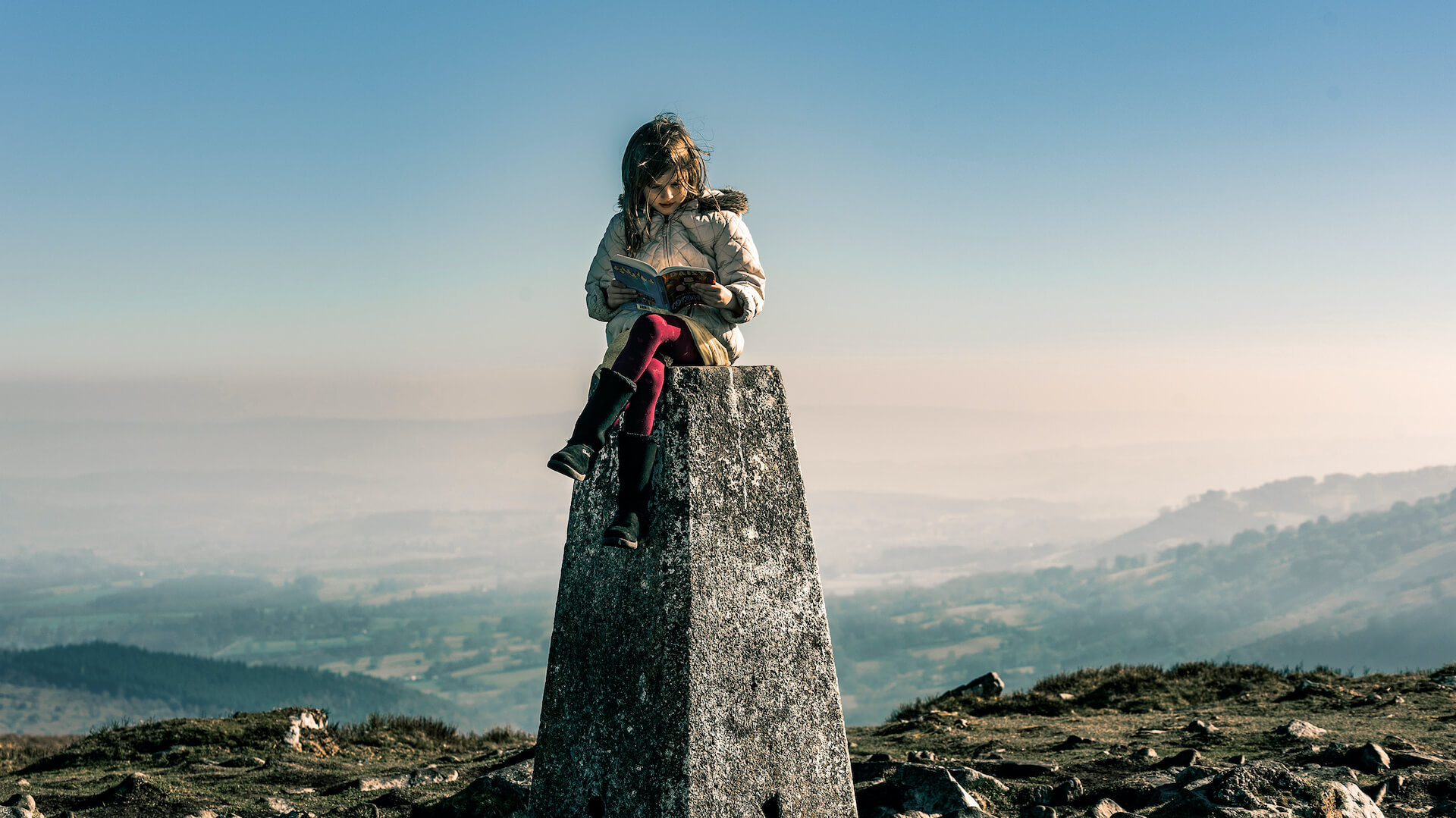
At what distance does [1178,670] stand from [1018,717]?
4.38 metres

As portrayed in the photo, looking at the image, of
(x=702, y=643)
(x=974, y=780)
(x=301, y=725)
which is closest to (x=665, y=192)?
(x=702, y=643)

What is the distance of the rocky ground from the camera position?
6199mm

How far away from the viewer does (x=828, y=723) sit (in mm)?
5184

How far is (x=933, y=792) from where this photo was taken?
20.3 feet

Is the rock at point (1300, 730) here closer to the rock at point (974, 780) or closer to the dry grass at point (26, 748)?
the rock at point (974, 780)

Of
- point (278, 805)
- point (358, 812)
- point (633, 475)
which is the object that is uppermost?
point (633, 475)

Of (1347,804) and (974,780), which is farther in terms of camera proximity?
(974,780)

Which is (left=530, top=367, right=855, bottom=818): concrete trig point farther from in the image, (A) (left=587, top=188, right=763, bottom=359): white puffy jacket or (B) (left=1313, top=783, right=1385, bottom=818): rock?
(B) (left=1313, top=783, right=1385, bottom=818): rock

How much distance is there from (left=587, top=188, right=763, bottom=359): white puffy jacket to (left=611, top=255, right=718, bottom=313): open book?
152mm

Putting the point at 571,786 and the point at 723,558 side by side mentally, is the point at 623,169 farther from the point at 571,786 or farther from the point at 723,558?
the point at 571,786

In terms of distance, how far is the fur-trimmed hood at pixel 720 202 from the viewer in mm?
5398

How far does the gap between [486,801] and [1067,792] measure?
3.73 meters

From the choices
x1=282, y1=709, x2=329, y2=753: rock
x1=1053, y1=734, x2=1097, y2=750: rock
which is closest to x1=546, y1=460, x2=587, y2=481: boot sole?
x1=1053, y1=734, x2=1097, y2=750: rock

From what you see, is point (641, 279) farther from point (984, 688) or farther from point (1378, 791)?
point (984, 688)
